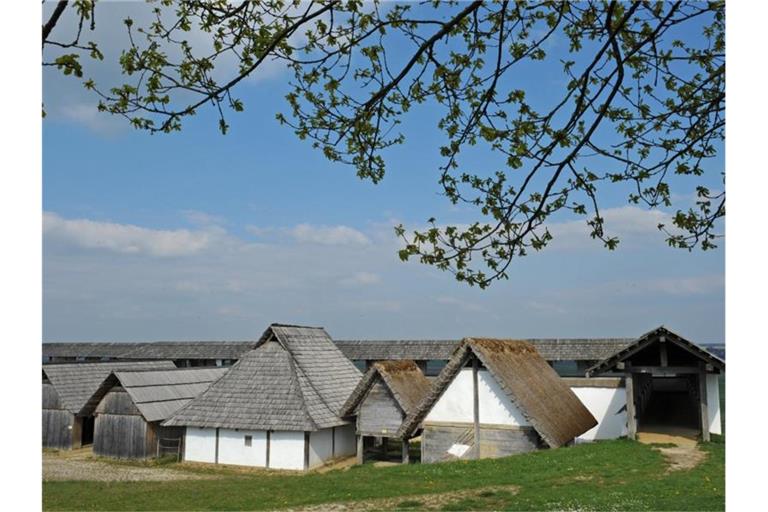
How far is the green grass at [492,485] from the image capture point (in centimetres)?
1156

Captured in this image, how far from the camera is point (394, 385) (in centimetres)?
2117

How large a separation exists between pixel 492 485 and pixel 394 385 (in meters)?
7.95

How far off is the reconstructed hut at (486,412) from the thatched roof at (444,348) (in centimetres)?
1340

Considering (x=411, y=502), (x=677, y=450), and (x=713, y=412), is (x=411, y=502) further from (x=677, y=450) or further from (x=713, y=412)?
(x=713, y=412)

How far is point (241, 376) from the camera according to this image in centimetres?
2475

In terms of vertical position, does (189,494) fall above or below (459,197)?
below

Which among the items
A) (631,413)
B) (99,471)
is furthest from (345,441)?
(631,413)

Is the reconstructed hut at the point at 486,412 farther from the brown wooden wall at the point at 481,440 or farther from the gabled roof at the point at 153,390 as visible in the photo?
the gabled roof at the point at 153,390

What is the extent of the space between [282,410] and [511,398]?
29.1 ft

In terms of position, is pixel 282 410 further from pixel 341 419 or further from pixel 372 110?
pixel 372 110

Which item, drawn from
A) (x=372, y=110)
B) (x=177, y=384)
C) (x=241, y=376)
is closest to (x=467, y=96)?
(x=372, y=110)

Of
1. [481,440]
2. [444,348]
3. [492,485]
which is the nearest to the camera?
[492,485]

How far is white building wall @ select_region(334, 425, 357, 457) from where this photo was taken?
23628 mm

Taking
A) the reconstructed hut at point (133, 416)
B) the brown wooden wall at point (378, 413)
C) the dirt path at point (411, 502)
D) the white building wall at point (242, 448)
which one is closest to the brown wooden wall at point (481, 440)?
the brown wooden wall at point (378, 413)
